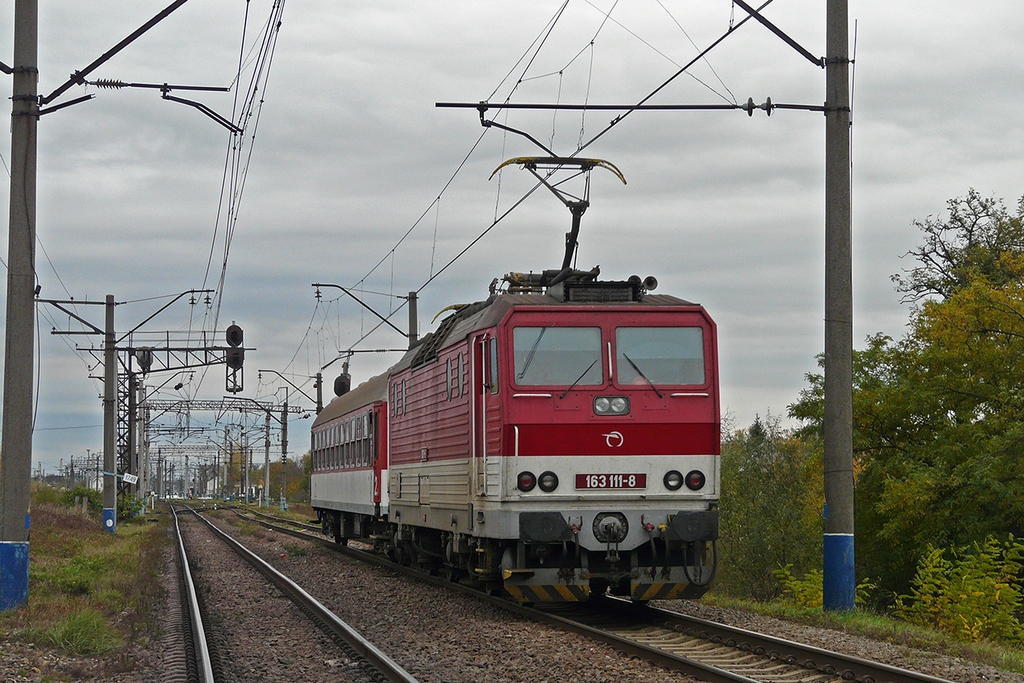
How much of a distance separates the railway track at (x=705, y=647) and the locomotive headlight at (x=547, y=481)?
1.32 metres

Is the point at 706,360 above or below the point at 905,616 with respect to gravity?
above

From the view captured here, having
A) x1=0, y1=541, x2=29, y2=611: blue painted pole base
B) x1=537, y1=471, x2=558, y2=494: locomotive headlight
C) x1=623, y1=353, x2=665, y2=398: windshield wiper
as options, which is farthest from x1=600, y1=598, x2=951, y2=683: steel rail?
x1=0, y1=541, x2=29, y2=611: blue painted pole base

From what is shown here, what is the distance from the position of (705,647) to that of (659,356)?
3.32 m

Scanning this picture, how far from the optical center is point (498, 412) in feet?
40.8

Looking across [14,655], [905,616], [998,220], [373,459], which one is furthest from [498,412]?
[998,220]

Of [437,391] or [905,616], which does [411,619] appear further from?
[905,616]

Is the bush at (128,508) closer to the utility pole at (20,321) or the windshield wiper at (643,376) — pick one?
the utility pole at (20,321)

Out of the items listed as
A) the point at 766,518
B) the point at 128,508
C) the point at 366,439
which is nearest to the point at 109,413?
the point at 366,439

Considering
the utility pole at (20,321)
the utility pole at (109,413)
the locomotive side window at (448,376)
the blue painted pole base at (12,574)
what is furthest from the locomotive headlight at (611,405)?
the utility pole at (109,413)

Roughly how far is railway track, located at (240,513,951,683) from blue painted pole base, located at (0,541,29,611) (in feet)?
17.2

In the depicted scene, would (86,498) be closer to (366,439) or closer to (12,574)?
(366,439)

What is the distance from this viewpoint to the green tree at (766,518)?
27.1 meters

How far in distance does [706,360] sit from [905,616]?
17.8ft

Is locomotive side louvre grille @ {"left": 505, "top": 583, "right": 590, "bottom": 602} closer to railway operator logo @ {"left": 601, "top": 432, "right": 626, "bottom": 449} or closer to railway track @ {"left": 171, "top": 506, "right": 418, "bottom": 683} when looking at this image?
railway operator logo @ {"left": 601, "top": 432, "right": 626, "bottom": 449}
